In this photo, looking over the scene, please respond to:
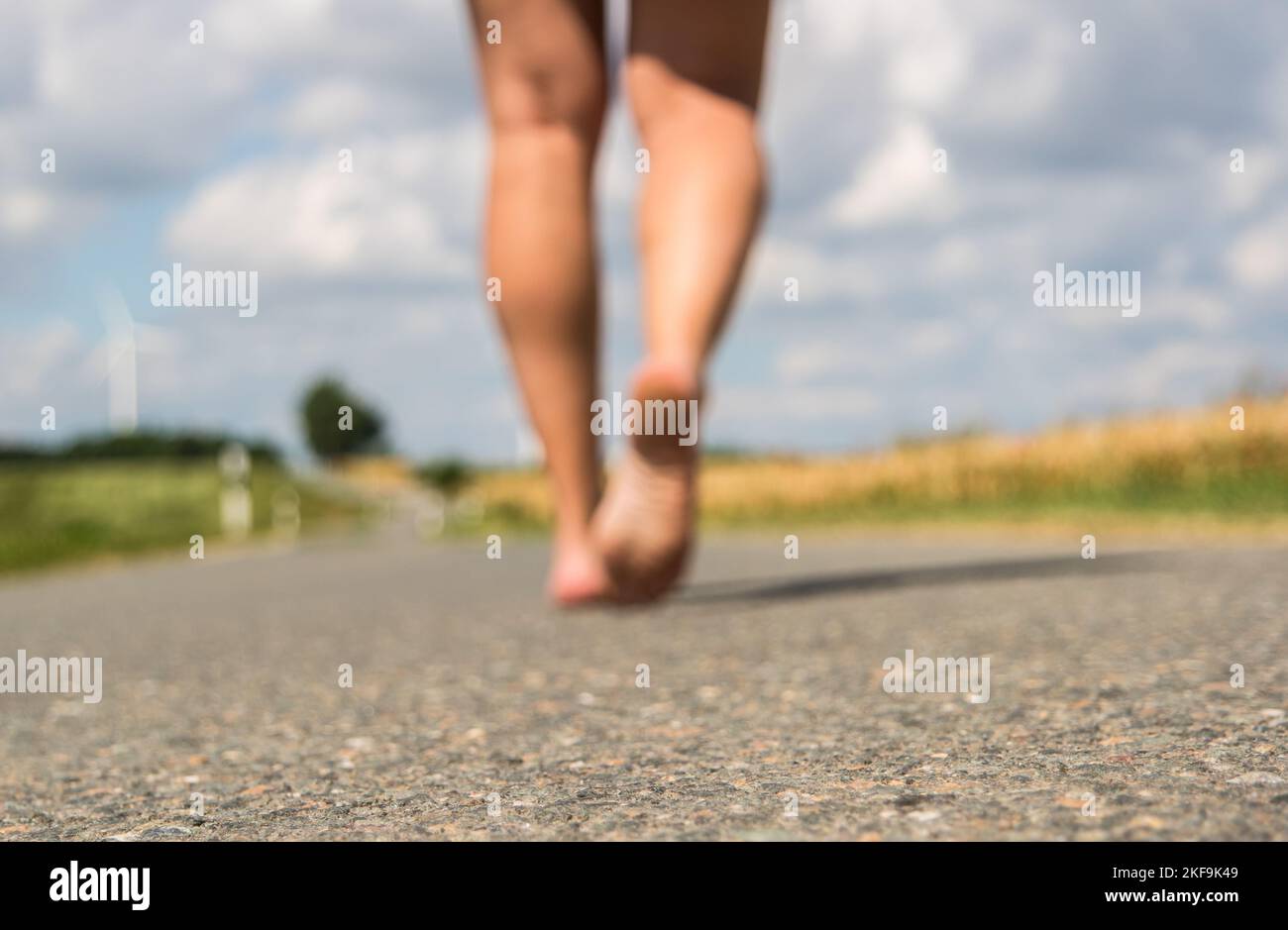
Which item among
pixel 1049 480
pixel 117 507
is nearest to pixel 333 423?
pixel 117 507

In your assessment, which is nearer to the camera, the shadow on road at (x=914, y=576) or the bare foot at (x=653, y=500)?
the bare foot at (x=653, y=500)

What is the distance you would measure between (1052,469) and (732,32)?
11764 millimetres

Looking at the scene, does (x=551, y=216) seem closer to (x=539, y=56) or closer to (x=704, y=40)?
(x=539, y=56)

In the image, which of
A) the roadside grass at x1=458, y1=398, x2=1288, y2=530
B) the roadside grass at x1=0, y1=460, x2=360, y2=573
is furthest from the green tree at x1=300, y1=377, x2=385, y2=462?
the roadside grass at x1=458, y1=398, x2=1288, y2=530

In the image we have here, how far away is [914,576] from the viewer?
5.03 metres

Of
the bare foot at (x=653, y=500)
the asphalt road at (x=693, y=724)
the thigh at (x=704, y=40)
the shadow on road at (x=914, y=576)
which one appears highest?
the thigh at (x=704, y=40)

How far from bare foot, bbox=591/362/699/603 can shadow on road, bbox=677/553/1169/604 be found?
64 cm

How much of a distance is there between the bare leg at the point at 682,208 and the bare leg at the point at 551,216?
0.17m

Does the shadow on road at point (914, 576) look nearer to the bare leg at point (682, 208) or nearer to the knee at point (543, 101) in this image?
the bare leg at point (682, 208)

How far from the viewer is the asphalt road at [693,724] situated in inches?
52.3

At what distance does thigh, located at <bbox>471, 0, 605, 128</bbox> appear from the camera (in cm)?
354

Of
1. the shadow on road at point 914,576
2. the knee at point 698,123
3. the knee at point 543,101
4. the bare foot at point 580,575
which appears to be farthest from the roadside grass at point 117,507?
the knee at point 698,123

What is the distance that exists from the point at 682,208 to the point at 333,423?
7231cm

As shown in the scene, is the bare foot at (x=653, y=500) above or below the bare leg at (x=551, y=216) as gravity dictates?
below
